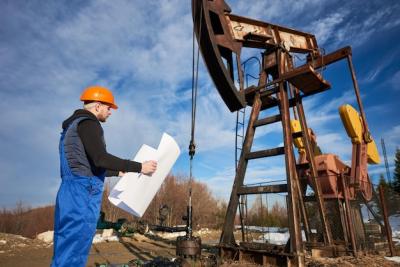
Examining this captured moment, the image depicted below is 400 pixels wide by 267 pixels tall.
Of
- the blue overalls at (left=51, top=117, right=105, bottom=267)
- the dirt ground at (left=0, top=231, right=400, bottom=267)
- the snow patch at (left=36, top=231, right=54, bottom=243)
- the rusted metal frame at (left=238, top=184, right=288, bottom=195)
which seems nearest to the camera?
the blue overalls at (left=51, top=117, right=105, bottom=267)

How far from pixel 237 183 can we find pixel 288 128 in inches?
60.9

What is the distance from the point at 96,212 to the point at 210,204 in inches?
1437

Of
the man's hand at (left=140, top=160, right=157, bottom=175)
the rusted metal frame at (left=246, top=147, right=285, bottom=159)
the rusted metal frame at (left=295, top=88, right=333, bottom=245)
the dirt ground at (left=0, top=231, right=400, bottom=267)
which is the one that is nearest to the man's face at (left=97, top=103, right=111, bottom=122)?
the man's hand at (left=140, top=160, right=157, bottom=175)

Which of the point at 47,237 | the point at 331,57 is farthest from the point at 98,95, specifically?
the point at 47,237

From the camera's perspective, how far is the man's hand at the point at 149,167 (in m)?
2.35

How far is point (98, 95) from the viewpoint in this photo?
238 centimetres

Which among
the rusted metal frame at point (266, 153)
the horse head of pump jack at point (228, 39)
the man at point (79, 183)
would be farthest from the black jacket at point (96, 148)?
the rusted metal frame at point (266, 153)

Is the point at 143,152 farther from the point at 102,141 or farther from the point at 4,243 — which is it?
the point at 4,243

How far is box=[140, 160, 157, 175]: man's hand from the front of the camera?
2.35 meters

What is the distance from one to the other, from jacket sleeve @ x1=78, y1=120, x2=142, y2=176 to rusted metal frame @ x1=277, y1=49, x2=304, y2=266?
3.89 metres

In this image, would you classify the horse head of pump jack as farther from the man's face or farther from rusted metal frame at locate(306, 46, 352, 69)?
the man's face

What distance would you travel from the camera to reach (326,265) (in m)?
4.90

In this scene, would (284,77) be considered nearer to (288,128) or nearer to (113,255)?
(288,128)

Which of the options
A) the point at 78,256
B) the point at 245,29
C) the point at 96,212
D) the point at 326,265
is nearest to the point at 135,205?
the point at 96,212
